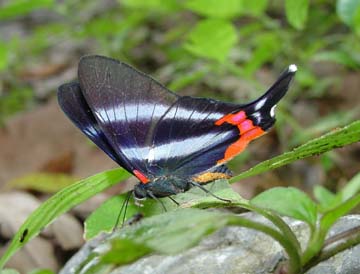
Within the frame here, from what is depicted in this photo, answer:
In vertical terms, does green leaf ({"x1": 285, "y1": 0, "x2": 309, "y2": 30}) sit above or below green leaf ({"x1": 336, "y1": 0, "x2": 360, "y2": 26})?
above

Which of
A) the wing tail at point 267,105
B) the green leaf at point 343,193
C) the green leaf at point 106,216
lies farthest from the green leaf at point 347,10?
the green leaf at point 106,216

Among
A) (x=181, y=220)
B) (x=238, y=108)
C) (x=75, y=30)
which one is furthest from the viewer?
(x=75, y=30)

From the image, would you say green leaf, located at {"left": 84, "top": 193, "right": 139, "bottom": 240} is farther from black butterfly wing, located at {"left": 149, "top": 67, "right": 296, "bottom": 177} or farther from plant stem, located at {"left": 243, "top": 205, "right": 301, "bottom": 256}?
plant stem, located at {"left": 243, "top": 205, "right": 301, "bottom": 256}

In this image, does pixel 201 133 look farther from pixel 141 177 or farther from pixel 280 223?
pixel 280 223

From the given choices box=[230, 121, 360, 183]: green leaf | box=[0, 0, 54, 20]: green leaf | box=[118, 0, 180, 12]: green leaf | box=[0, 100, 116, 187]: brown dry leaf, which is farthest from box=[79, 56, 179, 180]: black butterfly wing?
box=[0, 100, 116, 187]: brown dry leaf

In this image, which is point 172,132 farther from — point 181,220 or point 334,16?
point 334,16

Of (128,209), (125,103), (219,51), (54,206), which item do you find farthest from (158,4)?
(54,206)

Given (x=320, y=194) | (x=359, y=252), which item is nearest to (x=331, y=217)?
(x=359, y=252)
